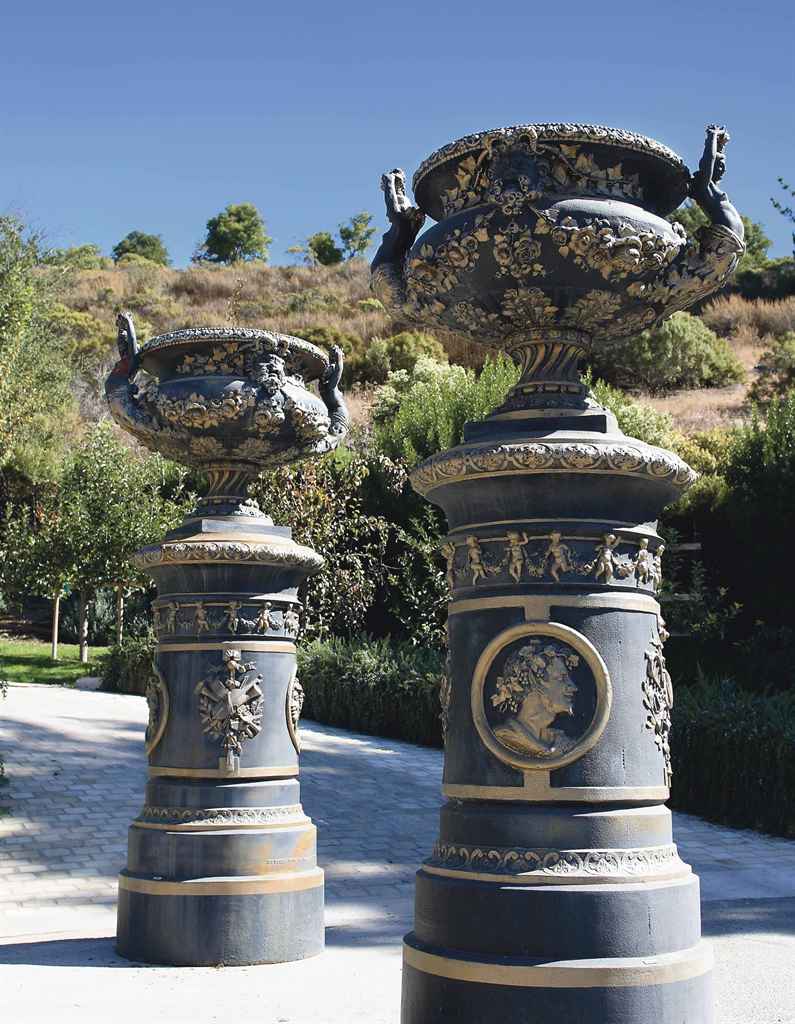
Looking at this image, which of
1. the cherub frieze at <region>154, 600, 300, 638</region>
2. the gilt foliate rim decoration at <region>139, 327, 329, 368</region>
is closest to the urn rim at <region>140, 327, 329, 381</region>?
the gilt foliate rim decoration at <region>139, 327, 329, 368</region>

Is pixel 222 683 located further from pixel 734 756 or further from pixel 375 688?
pixel 375 688

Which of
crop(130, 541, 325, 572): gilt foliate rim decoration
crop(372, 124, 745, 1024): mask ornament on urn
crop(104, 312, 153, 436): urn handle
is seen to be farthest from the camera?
crop(104, 312, 153, 436): urn handle

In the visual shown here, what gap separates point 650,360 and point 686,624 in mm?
24114

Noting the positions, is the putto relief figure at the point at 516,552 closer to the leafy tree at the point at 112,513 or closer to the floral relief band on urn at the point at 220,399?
the floral relief band on urn at the point at 220,399

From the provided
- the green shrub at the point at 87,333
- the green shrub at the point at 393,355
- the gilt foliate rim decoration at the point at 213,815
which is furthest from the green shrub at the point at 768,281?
the gilt foliate rim decoration at the point at 213,815

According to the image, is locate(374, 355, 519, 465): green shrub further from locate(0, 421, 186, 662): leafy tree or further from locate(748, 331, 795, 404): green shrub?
locate(748, 331, 795, 404): green shrub

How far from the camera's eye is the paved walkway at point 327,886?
17.7ft

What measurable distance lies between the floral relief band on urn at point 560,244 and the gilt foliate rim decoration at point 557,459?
0.32m

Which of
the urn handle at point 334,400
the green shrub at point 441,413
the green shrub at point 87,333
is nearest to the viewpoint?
the urn handle at point 334,400

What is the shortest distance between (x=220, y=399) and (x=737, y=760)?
6496 millimetres

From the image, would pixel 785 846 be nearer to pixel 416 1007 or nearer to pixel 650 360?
pixel 416 1007

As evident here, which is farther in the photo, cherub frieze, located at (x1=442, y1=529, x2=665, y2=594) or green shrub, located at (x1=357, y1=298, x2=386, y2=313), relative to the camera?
green shrub, located at (x1=357, y1=298, x2=386, y2=313)

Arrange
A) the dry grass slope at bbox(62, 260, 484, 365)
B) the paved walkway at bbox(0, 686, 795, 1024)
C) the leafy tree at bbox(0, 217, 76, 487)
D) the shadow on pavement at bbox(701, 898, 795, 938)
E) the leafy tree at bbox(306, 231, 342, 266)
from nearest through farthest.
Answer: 1. the paved walkway at bbox(0, 686, 795, 1024)
2. the shadow on pavement at bbox(701, 898, 795, 938)
3. the leafy tree at bbox(0, 217, 76, 487)
4. the dry grass slope at bbox(62, 260, 484, 365)
5. the leafy tree at bbox(306, 231, 342, 266)

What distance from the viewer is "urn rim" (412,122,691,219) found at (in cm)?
384
